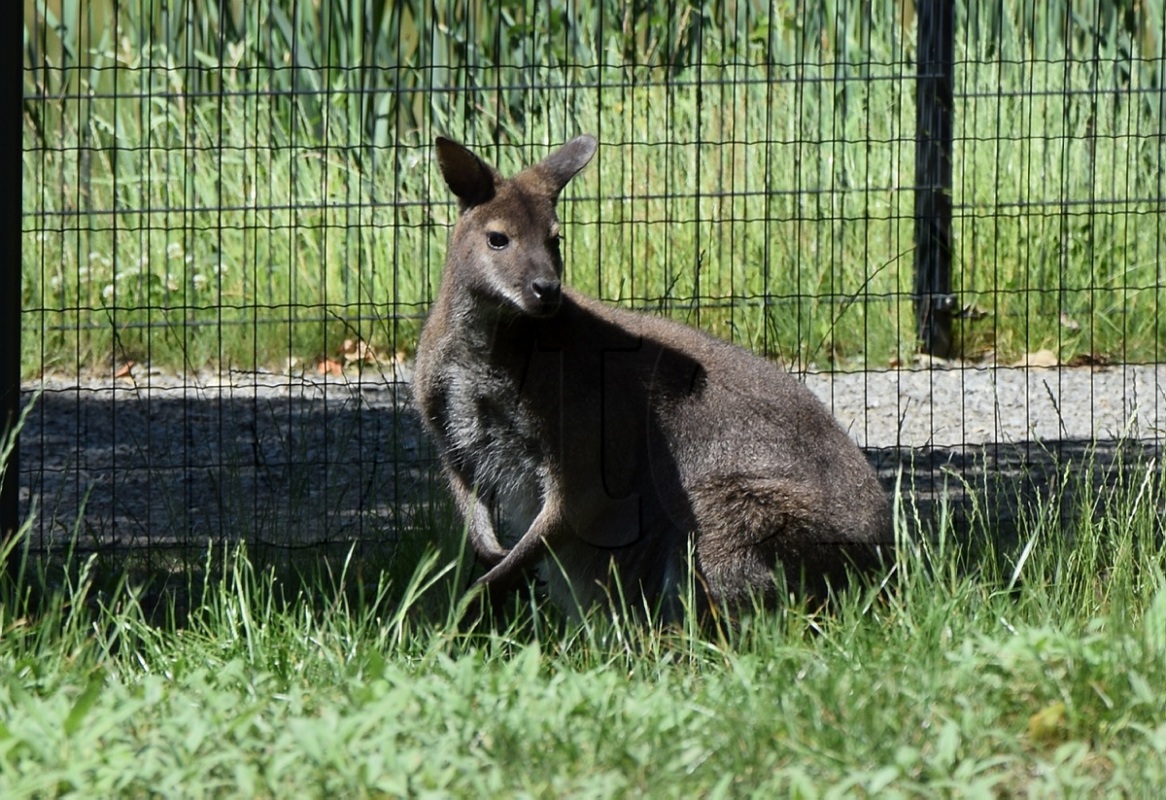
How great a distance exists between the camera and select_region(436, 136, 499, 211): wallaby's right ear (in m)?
4.78

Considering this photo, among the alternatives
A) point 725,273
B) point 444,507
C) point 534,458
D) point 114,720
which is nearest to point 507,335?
point 534,458

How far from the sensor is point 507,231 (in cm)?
473

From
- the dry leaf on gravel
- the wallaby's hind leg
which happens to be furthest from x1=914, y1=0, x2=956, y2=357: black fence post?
the wallaby's hind leg

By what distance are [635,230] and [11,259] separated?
429 centimetres

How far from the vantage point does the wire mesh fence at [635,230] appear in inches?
275

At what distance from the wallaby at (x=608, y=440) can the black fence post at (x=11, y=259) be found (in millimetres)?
1204

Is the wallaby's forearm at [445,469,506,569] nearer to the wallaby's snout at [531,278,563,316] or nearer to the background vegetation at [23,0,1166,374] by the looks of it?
the wallaby's snout at [531,278,563,316]

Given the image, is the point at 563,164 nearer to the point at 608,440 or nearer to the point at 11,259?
the point at 608,440

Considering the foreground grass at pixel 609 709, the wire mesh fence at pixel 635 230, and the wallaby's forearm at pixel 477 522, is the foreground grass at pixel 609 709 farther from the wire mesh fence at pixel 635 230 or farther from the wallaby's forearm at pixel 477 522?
the wire mesh fence at pixel 635 230

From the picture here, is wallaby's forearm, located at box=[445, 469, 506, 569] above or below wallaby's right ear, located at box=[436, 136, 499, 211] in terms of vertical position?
below

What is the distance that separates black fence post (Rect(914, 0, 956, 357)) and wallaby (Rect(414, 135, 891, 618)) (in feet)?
9.15

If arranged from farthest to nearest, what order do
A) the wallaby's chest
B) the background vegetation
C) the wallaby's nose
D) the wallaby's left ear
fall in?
1. the background vegetation
2. the wallaby's left ear
3. the wallaby's chest
4. the wallaby's nose

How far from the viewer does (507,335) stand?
4.81 meters

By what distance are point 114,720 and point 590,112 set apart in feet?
22.0
